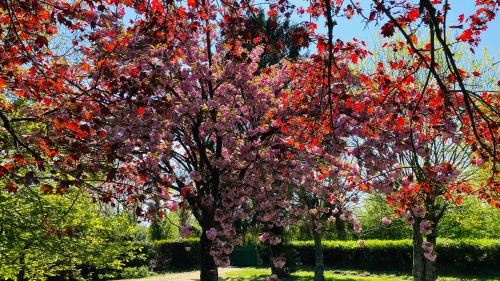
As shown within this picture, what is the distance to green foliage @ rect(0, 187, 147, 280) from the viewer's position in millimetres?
9047

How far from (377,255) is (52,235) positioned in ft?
61.4

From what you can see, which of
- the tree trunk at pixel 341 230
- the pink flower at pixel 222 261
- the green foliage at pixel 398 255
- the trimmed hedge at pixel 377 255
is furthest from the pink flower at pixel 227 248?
the tree trunk at pixel 341 230

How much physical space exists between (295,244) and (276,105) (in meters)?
18.4

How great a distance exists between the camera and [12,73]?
6.21 m

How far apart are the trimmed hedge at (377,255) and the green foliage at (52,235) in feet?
22.2

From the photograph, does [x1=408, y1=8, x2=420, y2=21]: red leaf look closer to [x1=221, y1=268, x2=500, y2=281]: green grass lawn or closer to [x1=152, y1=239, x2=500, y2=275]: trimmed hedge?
[x1=152, y1=239, x2=500, y2=275]: trimmed hedge

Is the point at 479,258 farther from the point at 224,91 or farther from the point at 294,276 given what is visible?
the point at 224,91

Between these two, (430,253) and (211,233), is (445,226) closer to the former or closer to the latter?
(430,253)

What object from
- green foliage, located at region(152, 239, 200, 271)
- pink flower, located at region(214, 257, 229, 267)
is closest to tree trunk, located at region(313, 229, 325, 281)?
pink flower, located at region(214, 257, 229, 267)

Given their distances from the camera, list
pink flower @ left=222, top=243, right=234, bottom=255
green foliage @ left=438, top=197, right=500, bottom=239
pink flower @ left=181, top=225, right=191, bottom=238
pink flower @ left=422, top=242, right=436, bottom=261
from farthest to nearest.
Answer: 1. green foliage @ left=438, top=197, right=500, bottom=239
2. pink flower @ left=181, top=225, right=191, bottom=238
3. pink flower @ left=222, top=243, right=234, bottom=255
4. pink flower @ left=422, top=242, right=436, bottom=261

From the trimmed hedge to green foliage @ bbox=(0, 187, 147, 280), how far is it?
6.77m

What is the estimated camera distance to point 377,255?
Answer: 2438 centimetres

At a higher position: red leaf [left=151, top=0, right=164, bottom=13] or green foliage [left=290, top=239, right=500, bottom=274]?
red leaf [left=151, top=0, right=164, bottom=13]

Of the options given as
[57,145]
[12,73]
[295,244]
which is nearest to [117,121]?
[57,145]
